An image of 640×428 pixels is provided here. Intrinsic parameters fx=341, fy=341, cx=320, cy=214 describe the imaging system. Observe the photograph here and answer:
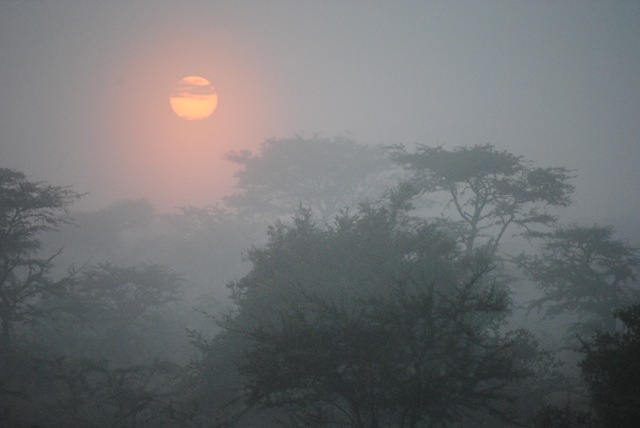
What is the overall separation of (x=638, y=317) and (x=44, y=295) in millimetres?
22643

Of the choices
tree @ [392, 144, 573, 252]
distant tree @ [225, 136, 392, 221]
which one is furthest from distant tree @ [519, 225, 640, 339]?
distant tree @ [225, 136, 392, 221]

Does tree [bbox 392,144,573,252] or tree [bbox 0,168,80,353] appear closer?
tree [bbox 0,168,80,353]

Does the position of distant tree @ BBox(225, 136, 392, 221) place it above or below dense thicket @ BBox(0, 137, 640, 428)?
above

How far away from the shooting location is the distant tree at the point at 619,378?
19.0ft

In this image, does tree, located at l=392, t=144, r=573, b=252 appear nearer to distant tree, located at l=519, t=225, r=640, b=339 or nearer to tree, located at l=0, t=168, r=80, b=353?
distant tree, located at l=519, t=225, r=640, b=339

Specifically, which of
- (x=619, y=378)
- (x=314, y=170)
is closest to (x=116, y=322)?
(x=314, y=170)

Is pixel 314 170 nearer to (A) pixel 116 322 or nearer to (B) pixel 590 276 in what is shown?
(A) pixel 116 322

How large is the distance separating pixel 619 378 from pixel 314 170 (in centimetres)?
3152

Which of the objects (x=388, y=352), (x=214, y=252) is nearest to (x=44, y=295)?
(x=388, y=352)

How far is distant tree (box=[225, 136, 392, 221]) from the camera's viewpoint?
3622 centimetres

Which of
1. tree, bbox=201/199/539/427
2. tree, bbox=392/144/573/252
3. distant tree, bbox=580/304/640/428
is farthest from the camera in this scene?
tree, bbox=392/144/573/252

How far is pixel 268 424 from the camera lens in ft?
37.9

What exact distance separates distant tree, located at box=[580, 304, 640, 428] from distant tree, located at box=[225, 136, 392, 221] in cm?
2948

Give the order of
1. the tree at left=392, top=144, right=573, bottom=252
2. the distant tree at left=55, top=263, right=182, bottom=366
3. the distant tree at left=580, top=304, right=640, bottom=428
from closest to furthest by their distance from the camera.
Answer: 1. the distant tree at left=580, top=304, right=640, bottom=428
2. the tree at left=392, top=144, right=573, bottom=252
3. the distant tree at left=55, top=263, right=182, bottom=366
